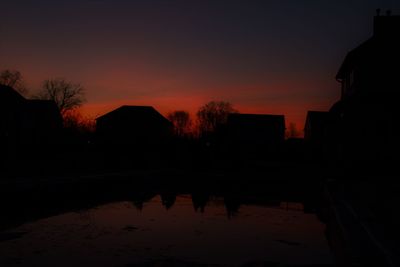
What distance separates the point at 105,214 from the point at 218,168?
95.9ft

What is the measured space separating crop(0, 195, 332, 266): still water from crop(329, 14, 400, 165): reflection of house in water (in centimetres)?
1021

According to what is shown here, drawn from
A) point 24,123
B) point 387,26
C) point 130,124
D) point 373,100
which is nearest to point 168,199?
point 373,100

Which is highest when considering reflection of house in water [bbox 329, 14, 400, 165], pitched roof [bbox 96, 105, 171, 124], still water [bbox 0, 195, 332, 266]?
pitched roof [bbox 96, 105, 171, 124]

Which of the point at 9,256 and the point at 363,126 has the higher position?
the point at 363,126

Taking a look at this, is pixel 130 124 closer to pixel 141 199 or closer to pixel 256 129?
pixel 256 129

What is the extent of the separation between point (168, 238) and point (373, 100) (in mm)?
18050

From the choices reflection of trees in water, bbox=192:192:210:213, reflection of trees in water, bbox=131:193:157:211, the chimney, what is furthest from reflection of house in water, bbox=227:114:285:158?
reflection of trees in water, bbox=131:193:157:211

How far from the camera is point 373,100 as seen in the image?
26.1 m

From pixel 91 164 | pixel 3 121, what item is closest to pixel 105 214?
pixel 91 164

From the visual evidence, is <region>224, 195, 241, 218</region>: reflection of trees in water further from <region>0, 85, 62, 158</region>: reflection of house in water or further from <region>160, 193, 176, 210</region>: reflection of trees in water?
<region>0, 85, 62, 158</region>: reflection of house in water

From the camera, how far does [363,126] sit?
26.7 metres

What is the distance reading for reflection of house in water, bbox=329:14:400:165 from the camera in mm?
26156

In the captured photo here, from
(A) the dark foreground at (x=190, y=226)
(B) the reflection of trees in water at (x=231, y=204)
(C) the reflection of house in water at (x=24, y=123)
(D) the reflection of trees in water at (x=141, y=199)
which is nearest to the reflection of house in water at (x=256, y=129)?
(C) the reflection of house in water at (x=24, y=123)

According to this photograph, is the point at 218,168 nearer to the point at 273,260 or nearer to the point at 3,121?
the point at 3,121
